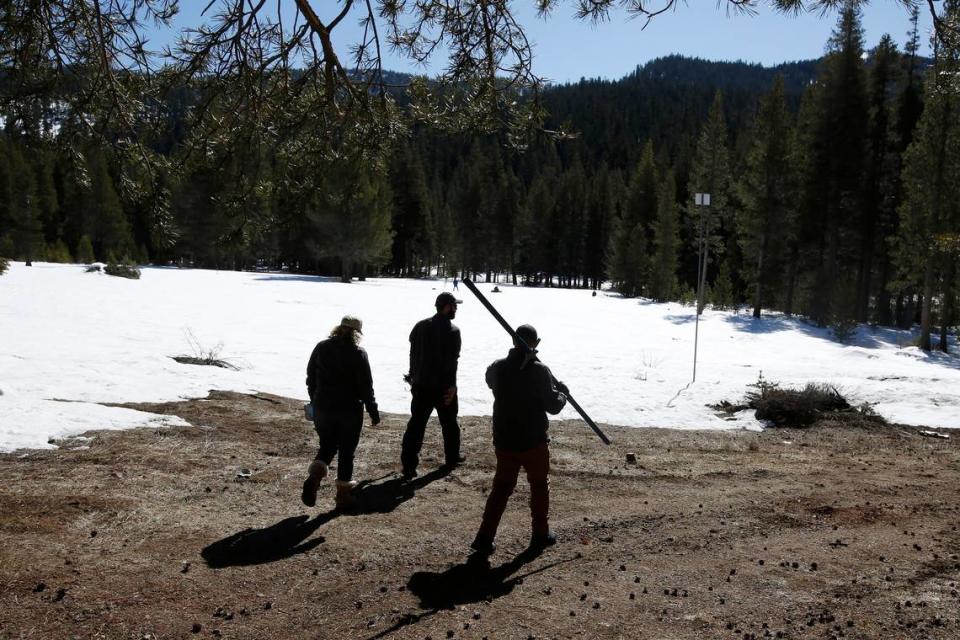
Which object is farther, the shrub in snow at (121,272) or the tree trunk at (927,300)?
the shrub in snow at (121,272)

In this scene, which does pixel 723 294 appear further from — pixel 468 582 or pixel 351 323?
pixel 468 582

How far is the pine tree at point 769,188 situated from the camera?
1300 inches

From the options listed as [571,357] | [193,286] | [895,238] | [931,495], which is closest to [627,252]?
[895,238]

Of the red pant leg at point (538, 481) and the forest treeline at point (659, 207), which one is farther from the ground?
the forest treeline at point (659, 207)

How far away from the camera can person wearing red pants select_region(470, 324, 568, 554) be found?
17.0ft

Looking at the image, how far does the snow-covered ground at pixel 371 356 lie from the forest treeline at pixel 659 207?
2.46m

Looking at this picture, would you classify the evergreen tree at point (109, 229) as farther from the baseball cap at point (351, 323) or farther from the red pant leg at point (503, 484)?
the red pant leg at point (503, 484)

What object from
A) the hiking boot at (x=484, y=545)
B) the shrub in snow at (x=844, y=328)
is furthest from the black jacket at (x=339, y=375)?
the shrub in snow at (x=844, y=328)

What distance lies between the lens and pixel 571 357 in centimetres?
1823

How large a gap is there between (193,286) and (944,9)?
3437 centimetres

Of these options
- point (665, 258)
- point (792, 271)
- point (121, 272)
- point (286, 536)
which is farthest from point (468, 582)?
point (665, 258)

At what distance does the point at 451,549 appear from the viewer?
5.44m

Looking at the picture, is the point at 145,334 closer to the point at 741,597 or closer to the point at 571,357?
the point at 571,357

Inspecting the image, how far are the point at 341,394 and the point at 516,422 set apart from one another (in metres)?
1.87
